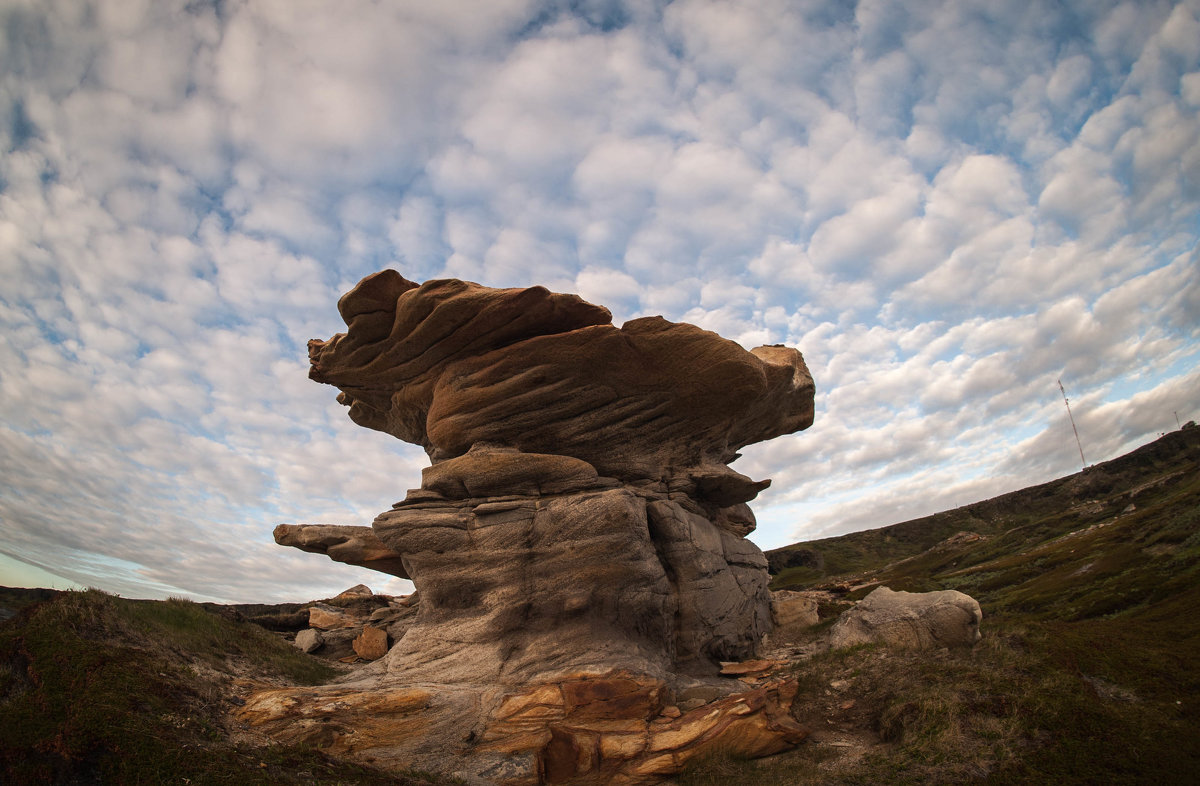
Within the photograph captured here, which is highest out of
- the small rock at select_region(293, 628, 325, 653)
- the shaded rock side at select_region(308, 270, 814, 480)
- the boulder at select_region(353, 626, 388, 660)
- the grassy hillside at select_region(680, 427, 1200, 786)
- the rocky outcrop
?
the shaded rock side at select_region(308, 270, 814, 480)

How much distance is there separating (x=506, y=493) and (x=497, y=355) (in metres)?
6.02

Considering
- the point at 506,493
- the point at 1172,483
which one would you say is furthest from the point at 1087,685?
the point at 1172,483

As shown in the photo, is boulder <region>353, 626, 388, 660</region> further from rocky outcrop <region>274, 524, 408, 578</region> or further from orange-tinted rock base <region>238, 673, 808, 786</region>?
orange-tinted rock base <region>238, 673, 808, 786</region>

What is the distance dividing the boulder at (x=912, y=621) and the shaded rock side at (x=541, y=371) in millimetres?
10561

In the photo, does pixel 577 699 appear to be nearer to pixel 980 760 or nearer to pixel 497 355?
pixel 980 760

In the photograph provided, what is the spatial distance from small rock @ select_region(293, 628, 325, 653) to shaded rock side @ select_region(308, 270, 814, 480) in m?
10.4

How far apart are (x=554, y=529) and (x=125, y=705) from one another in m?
13.3

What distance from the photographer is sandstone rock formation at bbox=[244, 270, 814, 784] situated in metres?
17.8

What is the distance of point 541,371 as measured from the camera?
24109 millimetres

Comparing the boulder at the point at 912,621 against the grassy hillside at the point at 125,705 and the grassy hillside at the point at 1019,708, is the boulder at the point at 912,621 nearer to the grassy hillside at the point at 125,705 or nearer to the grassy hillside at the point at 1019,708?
the grassy hillside at the point at 1019,708

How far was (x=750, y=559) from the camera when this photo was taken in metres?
31.0

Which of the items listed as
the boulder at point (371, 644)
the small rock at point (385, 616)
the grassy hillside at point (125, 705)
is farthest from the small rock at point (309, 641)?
the grassy hillside at point (125, 705)

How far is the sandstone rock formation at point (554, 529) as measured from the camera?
1780cm

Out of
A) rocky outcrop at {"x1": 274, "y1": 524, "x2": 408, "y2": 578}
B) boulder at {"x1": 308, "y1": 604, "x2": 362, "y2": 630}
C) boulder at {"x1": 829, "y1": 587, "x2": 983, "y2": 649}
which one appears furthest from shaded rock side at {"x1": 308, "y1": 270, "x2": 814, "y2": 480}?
boulder at {"x1": 308, "y1": 604, "x2": 362, "y2": 630}
